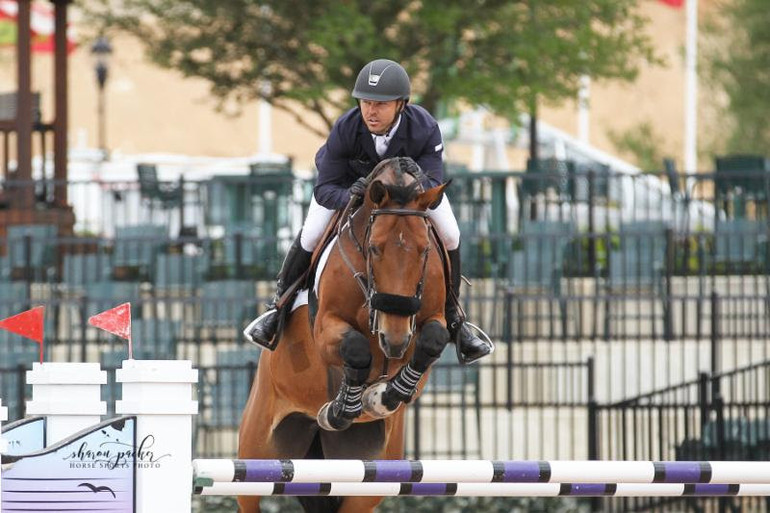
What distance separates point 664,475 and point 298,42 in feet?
50.3

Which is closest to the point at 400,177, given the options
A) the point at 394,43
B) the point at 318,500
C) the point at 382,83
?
the point at 382,83

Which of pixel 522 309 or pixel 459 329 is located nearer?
pixel 459 329

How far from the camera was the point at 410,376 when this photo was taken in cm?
787

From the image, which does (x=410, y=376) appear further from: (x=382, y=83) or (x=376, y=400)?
(x=382, y=83)

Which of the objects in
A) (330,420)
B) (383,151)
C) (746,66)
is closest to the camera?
(330,420)

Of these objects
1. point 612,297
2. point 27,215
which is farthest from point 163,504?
point 27,215

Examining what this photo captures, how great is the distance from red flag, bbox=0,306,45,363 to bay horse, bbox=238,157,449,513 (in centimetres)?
150

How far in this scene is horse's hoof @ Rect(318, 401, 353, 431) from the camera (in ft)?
26.6

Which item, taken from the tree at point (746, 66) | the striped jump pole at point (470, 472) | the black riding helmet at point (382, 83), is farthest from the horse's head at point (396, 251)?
the tree at point (746, 66)

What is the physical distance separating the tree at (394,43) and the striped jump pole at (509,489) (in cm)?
1252

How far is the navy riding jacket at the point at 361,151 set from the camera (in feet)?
28.0

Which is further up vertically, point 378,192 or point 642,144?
point 642,144

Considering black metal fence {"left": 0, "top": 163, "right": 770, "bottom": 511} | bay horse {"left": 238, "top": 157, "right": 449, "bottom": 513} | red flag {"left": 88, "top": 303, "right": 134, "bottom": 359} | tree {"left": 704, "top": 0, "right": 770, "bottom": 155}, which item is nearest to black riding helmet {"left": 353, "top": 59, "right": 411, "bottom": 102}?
bay horse {"left": 238, "top": 157, "right": 449, "bottom": 513}

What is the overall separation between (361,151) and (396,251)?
1.02 metres
